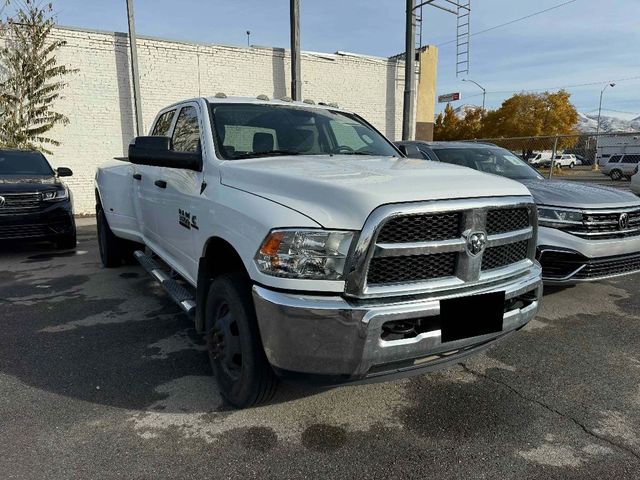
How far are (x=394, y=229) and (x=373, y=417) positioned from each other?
119cm

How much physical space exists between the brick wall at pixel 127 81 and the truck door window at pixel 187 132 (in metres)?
8.97

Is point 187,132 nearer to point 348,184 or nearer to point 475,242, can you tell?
point 348,184

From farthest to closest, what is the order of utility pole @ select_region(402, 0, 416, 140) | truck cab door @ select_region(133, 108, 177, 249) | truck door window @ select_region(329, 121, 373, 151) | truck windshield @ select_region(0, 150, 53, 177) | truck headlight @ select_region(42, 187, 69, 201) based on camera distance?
utility pole @ select_region(402, 0, 416, 140) → truck windshield @ select_region(0, 150, 53, 177) → truck headlight @ select_region(42, 187, 69, 201) → truck cab door @ select_region(133, 108, 177, 249) → truck door window @ select_region(329, 121, 373, 151)

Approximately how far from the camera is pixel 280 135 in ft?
11.5

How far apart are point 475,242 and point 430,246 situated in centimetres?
28

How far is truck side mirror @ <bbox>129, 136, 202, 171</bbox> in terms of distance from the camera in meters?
3.04

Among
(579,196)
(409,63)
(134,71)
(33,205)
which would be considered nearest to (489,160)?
(579,196)

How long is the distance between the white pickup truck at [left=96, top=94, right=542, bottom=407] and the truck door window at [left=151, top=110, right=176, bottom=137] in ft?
3.86

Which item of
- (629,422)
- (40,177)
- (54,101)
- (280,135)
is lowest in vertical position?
(629,422)

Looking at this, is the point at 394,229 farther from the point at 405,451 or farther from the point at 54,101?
the point at 54,101

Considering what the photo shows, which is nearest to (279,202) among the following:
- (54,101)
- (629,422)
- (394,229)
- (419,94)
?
(394,229)

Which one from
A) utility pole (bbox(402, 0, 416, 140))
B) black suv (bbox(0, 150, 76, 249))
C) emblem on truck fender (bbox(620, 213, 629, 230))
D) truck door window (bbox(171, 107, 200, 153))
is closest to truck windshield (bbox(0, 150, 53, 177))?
black suv (bbox(0, 150, 76, 249))

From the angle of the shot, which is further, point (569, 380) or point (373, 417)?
point (569, 380)

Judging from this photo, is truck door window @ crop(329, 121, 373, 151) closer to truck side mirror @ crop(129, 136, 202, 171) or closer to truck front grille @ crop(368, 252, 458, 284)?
truck side mirror @ crop(129, 136, 202, 171)
